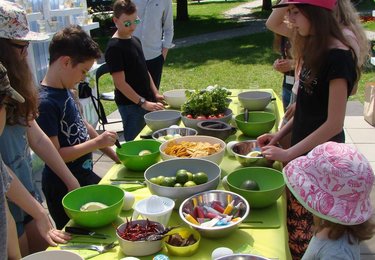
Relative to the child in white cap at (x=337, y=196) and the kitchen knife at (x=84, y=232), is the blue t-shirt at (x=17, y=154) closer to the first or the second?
the kitchen knife at (x=84, y=232)

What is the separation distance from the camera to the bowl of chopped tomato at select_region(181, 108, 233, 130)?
Answer: 3.07m

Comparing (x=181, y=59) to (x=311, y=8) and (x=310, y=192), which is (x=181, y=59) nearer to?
(x=311, y=8)

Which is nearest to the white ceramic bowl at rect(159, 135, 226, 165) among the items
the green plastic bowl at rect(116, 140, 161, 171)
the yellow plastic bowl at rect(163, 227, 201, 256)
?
the green plastic bowl at rect(116, 140, 161, 171)

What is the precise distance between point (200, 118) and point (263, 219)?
1299 mm

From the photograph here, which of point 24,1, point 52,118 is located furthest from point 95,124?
point 52,118

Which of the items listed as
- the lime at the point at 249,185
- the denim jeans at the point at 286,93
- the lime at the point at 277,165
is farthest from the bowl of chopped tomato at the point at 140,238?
the denim jeans at the point at 286,93

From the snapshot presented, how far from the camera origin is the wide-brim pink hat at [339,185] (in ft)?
4.92

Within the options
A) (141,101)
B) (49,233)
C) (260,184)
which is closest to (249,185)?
(260,184)

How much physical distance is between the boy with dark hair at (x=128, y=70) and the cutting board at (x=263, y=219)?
173 cm

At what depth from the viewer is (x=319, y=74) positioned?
221 cm

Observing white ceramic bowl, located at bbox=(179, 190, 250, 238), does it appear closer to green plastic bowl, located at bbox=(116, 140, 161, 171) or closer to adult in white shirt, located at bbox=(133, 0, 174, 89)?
green plastic bowl, located at bbox=(116, 140, 161, 171)

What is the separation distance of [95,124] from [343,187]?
18.1ft

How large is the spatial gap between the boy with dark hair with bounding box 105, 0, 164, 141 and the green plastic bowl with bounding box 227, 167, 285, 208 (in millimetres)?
1488

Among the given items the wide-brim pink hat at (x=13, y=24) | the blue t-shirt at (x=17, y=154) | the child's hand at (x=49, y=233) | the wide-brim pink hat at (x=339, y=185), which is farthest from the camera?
the blue t-shirt at (x=17, y=154)
